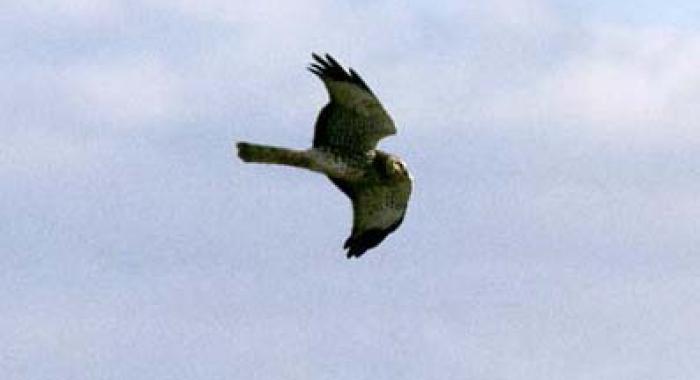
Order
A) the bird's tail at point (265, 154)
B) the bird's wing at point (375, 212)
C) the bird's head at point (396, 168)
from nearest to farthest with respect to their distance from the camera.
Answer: the bird's tail at point (265, 154)
the bird's head at point (396, 168)
the bird's wing at point (375, 212)

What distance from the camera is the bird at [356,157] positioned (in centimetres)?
3397

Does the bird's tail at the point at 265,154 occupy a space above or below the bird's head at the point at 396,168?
below

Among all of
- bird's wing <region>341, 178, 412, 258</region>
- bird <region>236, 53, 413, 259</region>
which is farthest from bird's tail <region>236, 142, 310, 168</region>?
bird's wing <region>341, 178, 412, 258</region>

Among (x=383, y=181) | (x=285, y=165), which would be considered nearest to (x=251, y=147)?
(x=285, y=165)

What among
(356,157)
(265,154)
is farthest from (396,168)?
(265,154)

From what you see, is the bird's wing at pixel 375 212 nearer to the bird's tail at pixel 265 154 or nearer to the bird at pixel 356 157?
the bird at pixel 356 157

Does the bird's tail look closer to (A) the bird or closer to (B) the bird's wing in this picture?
(A) the bird

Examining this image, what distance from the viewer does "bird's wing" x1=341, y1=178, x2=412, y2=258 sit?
119ft

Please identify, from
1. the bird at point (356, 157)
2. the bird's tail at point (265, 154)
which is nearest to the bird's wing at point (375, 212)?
the bird at point (356, 157)

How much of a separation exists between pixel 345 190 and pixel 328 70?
11.0ft

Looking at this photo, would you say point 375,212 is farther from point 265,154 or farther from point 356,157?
point 265,154

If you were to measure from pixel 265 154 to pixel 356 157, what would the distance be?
2.23 meters

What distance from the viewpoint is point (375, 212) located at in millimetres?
36781

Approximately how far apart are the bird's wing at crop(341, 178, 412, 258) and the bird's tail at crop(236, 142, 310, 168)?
240cm
